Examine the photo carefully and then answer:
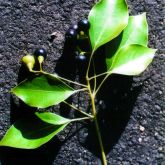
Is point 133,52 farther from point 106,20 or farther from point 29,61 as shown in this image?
point 29,61

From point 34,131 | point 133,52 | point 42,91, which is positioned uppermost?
point 133,52

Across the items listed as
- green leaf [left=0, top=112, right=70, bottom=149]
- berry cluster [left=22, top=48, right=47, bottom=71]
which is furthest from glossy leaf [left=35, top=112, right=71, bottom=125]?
berry cluster [left=22, top=48, right=47, bottom=71]

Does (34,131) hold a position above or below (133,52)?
Answer: below

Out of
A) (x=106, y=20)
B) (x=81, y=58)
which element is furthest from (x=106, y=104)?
(x=106, y=20)

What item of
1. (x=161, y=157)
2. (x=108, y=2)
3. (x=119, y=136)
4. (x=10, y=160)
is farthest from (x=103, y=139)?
(x=108, y=2)

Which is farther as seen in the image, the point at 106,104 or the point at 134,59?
the point at 106,104

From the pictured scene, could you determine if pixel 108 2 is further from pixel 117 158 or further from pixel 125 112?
pixel 117 158

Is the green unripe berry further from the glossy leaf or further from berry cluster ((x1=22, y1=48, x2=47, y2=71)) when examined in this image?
the glossy leaf

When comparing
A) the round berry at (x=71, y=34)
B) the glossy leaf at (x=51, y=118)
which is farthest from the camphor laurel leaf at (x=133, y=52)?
the glossy leaf at (x=51, y=118)
